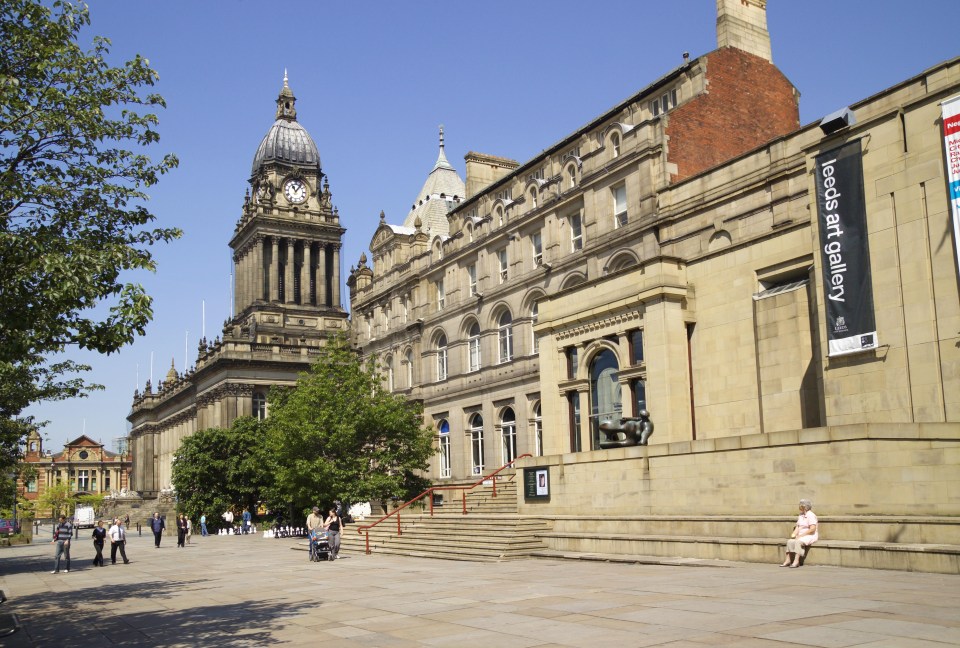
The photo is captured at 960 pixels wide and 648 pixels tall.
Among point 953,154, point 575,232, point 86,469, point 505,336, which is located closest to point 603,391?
point 575,232

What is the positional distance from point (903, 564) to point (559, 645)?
9176 mm

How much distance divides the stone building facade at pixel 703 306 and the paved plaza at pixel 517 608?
3393mm

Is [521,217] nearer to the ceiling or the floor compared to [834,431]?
nearer to the ceiling

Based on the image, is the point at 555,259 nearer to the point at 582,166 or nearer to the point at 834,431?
the point at 582,166

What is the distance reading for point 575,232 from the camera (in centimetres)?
4369

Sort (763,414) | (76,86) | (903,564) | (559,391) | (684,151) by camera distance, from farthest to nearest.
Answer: (684,151), (559,391), (763,414), (903,564), (76,86)

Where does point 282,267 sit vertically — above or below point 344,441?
above

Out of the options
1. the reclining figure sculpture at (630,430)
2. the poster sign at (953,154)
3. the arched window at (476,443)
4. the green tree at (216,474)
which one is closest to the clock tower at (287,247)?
the green tree at (216,474)

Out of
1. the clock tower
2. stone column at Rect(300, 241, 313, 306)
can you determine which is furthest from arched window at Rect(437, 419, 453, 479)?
stone column at Rect(300, 241, 313, 306)

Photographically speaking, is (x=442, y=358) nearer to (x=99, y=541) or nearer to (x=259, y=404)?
(x=99, y=541)

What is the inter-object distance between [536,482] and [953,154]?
619 inches

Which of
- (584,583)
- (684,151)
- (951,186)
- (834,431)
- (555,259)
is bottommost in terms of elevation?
(584,583)

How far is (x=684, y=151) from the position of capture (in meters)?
38.2

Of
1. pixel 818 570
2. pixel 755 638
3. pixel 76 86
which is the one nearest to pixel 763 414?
pixel 818 570
